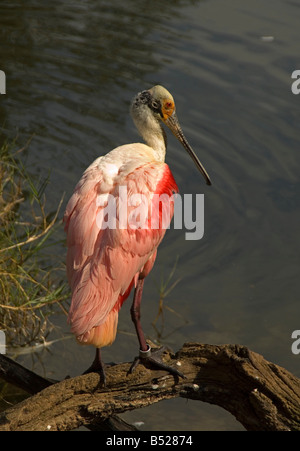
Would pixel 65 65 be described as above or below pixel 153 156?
below

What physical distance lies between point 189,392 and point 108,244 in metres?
0.93

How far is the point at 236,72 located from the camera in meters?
10.1

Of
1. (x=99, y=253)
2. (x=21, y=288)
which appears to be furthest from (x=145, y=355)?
(x=21, y=288)

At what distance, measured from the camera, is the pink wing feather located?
4430 mm

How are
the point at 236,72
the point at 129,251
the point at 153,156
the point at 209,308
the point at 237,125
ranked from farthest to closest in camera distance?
1. the point at 236,72
2. the point at 237,125
3. the point at 209,308
4. the point at 153,156
5. the point at 129,251

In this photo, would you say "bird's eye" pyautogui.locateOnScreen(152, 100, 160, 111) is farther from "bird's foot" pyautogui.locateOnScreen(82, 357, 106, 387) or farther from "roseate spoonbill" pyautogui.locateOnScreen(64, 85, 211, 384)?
"bird's foot" pyautogui.locateOnScreen(82, 357, 106, 387)

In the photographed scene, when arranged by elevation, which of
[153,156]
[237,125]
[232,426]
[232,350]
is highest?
[153,156]

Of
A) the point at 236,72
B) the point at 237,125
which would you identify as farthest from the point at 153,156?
the point at 236,72

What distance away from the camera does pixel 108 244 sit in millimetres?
4566

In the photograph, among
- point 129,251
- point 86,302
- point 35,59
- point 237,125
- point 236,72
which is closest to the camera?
point 86,302

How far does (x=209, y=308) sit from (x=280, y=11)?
565cm

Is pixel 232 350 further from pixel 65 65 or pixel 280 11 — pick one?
pixel 280 11

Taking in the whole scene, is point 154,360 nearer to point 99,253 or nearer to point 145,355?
point 145,355

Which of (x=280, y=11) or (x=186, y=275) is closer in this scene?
(x=186, y=275)
